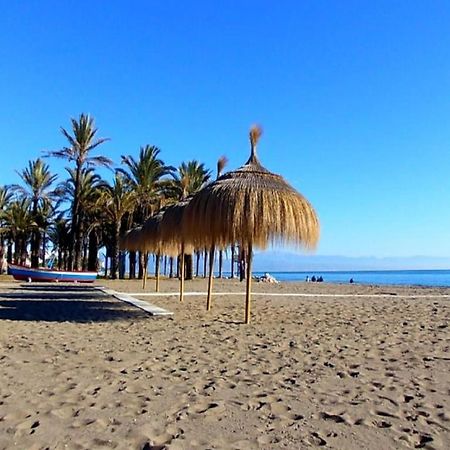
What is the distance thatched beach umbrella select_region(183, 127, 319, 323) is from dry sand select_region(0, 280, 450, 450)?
5.42 feet

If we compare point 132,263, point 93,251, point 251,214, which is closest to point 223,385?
point 251,214

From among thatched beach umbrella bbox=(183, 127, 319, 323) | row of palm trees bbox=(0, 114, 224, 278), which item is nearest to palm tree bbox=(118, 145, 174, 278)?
row of palm trees bbox=(0, 114, 224, 278)

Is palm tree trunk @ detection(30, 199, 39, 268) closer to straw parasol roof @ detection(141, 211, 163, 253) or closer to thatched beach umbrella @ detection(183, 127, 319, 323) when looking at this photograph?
straw parasol roof @ detection(141, 211, 163, 253)

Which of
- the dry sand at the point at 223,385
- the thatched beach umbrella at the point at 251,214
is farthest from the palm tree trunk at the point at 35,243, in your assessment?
the thatched beach umbrella at the point at 251,214

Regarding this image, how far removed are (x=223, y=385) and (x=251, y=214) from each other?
178 inches

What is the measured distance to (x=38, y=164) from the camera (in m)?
35.5

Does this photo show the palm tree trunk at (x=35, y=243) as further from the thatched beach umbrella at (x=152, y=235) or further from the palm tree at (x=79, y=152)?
the thatched beach umbrella at (x=152, y=235)

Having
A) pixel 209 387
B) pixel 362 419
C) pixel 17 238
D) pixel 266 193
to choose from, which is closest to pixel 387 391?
pixel 362 419

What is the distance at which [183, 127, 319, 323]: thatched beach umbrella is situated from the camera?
898 centimetres

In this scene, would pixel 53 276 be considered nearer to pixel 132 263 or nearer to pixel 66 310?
pixel 132 263

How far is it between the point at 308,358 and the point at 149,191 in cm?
2808

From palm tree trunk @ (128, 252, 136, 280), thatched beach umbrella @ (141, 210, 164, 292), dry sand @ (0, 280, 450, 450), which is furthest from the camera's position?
palm tree trunk @ (128, 252, 136, 280)

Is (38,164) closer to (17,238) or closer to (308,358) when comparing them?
(17,238)

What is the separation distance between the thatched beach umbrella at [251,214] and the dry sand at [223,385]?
165 cm
